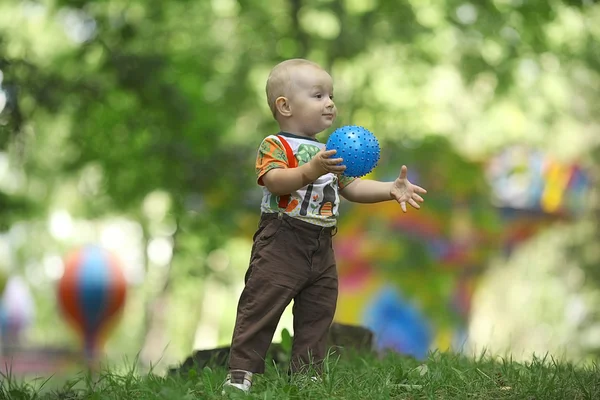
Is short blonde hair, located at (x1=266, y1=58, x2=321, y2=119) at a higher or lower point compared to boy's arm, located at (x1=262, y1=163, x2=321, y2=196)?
higher

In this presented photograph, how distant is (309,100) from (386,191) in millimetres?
599

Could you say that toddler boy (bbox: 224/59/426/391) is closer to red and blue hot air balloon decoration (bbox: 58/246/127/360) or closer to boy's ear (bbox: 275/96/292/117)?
boy's ear (bbox: 275/96/292/117)

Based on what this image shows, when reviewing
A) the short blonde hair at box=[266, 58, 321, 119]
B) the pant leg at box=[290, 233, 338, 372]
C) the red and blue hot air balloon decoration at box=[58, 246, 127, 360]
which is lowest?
the red and blue hot air balloon decoration at box=[58, 246, 127, 360]

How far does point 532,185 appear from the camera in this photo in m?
19.2

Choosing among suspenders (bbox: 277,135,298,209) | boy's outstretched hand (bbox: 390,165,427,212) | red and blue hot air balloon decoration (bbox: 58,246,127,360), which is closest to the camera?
boy's outstretched hand (bbox: 390,165,427,212)

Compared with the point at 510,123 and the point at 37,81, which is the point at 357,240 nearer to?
the point at 510,123

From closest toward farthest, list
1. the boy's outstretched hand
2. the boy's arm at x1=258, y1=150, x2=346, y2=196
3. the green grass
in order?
the green grass → the boy's arm at x1=258, y1=150, x2=346, y2=196 → the boy's outstretched hand

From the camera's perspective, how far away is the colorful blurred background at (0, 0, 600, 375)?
1198cm

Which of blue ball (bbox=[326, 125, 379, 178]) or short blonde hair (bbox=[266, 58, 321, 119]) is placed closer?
blue ball (bbox=[326, 125, 379, 178])

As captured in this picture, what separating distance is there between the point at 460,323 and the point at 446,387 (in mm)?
14192

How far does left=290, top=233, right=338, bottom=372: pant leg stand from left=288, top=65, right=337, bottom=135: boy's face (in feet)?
1.99

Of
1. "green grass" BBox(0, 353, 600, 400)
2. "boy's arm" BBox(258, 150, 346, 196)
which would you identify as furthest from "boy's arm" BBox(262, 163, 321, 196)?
"green grass" BBox(0, 353, 600, 400)

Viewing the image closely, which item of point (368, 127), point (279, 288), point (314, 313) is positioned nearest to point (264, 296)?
point (279, 288)

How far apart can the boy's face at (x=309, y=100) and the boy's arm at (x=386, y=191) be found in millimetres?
376
